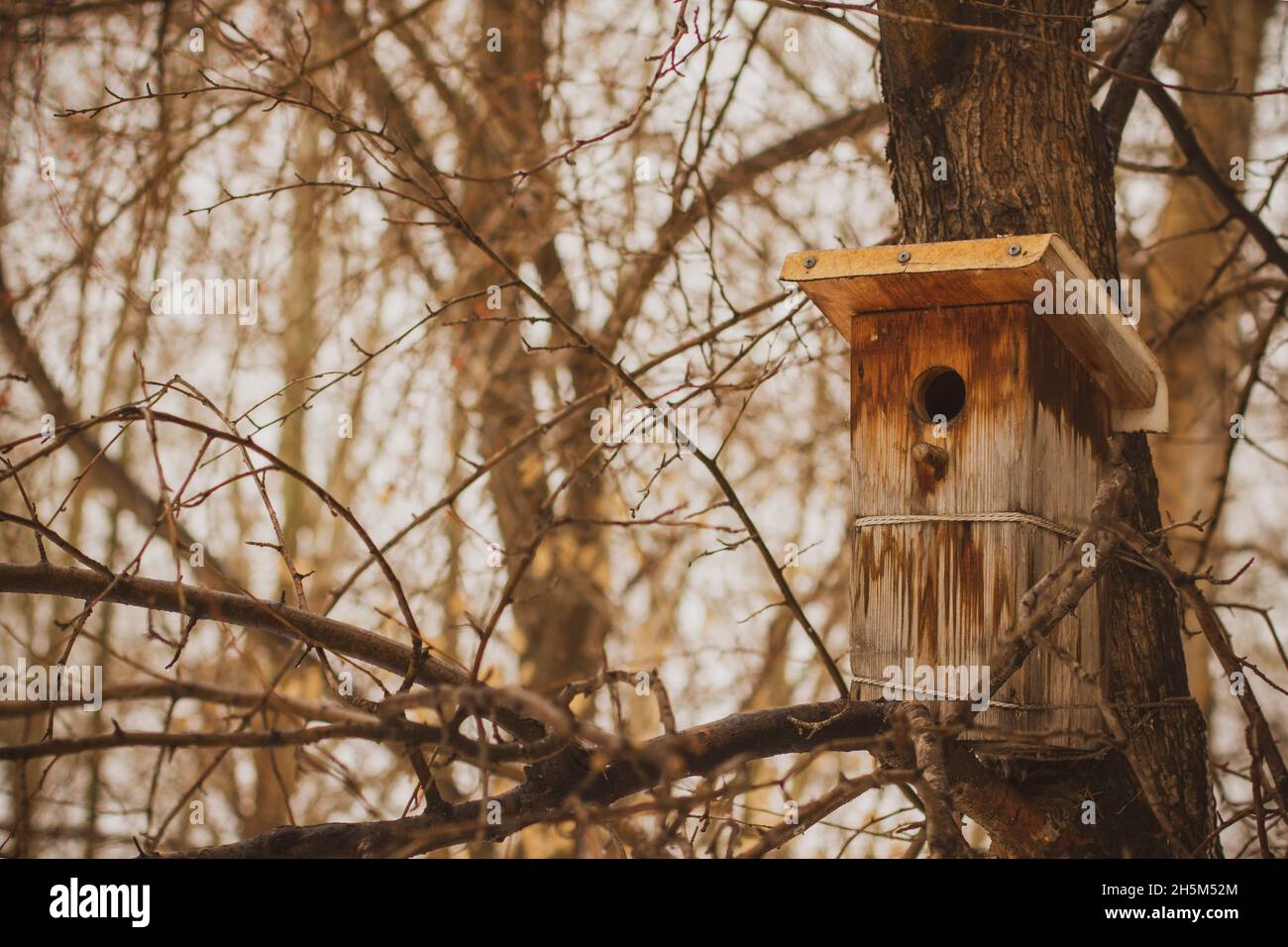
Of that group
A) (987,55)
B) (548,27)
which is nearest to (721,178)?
(548,27)

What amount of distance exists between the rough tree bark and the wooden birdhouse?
0.56ft

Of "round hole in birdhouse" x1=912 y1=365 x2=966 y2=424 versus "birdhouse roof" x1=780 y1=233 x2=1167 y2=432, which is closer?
"birdhouse roof" x1=780 y1=233 x2=1167 y2=432

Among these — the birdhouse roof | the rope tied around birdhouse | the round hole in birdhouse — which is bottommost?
the rope tied around birdhouse

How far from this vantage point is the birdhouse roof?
2346mm

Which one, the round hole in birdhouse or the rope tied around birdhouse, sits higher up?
the round hole in birdhouse

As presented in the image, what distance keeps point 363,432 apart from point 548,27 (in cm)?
193

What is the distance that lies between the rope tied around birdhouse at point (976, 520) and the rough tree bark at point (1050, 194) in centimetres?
12

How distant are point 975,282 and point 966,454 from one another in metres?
0.32

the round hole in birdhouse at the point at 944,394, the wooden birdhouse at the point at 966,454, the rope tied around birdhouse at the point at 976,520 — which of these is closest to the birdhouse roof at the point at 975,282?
the wooden birdhouse at the point at 966,454

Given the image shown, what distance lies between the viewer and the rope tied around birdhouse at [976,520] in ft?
7.89

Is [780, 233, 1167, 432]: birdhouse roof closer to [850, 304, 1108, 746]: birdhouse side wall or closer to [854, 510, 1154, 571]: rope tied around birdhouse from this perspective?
[850, 304, 1108, 746]: birdhouse side wall

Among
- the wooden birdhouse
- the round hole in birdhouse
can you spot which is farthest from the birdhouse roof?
the round hole in birdhouse

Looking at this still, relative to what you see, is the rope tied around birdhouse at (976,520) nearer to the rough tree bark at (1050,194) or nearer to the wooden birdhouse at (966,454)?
the wooden birdhouse at (966,454)
